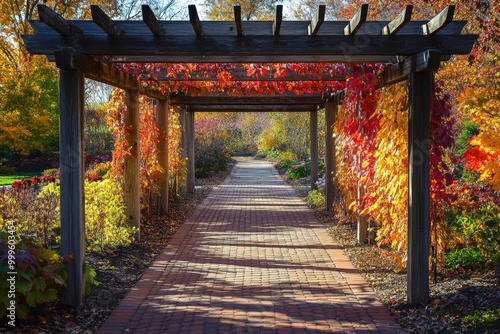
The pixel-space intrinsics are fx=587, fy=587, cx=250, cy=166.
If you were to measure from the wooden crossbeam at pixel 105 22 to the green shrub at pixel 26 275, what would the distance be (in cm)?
194

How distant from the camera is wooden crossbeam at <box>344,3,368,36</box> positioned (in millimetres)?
4875

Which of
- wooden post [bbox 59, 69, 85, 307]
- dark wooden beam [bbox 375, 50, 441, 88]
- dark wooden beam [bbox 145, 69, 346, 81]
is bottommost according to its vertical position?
wooden post [bbox 59, 69, 85, 307]

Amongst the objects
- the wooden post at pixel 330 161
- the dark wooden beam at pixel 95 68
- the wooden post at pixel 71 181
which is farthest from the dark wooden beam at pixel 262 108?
the wooden post at pixel 71 181

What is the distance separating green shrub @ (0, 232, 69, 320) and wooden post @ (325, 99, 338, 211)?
27.0 feet

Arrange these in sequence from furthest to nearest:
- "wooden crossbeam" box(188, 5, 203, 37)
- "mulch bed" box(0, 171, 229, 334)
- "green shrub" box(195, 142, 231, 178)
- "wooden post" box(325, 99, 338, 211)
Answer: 1. "green shrub" box(195, 142, 231, 178)
2. "wooden post" box(325, 99, 338, 211)
3. "mulch bed" box(0, 171, 229, 334)
4. "wooden crossbeam" box(188, 5, 203, 37)

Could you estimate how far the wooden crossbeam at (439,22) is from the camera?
482 cm

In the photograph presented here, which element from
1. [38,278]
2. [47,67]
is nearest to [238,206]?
[38,278]

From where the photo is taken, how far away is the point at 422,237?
5617 millimetres

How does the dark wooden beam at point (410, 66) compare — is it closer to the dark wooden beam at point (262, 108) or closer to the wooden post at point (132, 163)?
the wooden post at point (132, 163)

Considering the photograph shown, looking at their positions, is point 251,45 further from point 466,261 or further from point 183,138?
point 183,138

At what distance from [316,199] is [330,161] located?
5.96 ft

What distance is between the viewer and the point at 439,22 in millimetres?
5055

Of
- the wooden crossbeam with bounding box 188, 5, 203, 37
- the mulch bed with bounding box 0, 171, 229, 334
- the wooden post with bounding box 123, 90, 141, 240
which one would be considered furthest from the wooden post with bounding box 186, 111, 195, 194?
the wooden crossbeam with bounding box 188, 5, 203, 37

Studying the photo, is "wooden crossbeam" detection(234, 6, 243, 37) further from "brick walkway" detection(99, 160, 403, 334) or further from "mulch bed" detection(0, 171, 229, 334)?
"mulch bed" detection(0, 171, 229, 334)
